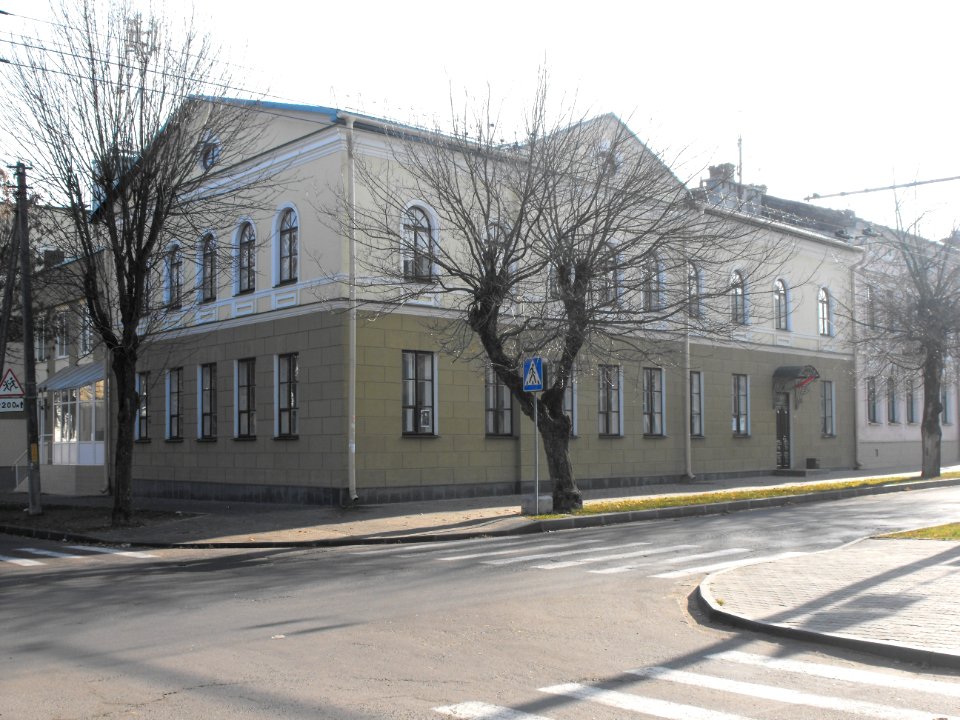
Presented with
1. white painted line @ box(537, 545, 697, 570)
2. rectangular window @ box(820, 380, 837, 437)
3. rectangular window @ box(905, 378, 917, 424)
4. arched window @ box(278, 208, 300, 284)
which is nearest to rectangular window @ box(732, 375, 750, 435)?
rectangular window @ box(820, 380, 837, 437)

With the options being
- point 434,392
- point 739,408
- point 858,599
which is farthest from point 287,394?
point 858,599

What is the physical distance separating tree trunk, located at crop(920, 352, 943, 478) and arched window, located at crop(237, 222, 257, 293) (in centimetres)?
2032

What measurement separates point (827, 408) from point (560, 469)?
20460 millimetres

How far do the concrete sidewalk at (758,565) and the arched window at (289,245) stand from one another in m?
5.62

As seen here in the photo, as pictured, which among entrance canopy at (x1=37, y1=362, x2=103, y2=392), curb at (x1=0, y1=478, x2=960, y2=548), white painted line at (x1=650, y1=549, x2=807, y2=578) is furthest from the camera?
entrance canopy at (x1=37, y1=362, x2=103, y2=392)

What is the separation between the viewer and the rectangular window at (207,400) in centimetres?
2581

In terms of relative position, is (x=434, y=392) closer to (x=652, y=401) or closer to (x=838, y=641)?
(x=652, y=401)

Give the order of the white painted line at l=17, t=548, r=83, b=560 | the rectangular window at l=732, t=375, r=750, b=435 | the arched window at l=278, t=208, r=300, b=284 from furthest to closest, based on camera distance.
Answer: the rectangular window at l=732, t=375, r=750, b=435
the arched window at l=278, t=208, r=300, b=284
the white painted line at l=17, t=548, r=83, b=560

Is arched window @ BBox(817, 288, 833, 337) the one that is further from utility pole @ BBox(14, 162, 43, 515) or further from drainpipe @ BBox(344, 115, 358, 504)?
utility pole @ BBox(14, 162, 43, 515)

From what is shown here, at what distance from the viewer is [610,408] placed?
27.3m

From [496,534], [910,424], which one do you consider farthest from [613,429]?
[910,424]

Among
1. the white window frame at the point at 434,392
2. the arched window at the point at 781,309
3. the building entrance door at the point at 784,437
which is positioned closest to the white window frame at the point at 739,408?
the building entrance door at the point at 784,437

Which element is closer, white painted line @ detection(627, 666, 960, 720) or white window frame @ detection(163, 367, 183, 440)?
white painted line @ detection(627, 666, 960, 720)

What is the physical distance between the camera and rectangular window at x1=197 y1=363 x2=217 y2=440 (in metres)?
25.8
